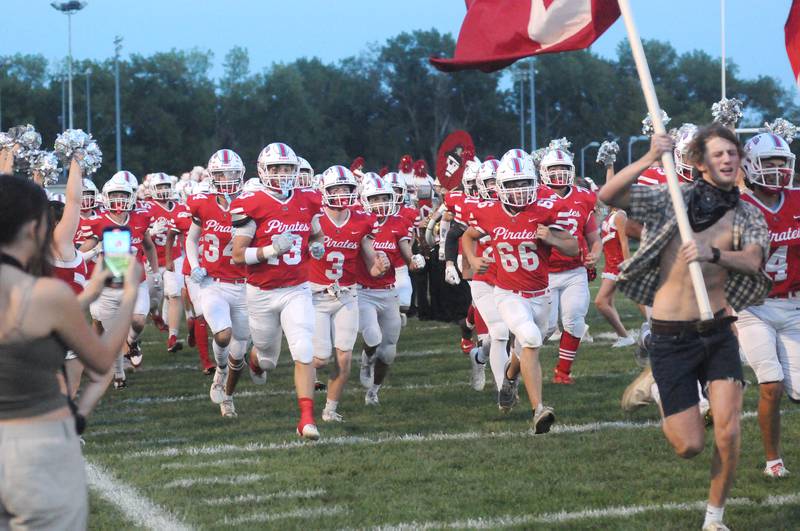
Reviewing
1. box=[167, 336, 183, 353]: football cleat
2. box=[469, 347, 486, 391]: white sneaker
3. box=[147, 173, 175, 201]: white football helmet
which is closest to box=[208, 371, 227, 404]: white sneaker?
box=[469, 347, 486, 391]: white sneaker

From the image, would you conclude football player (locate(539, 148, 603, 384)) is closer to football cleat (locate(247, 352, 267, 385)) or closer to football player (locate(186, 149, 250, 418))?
football cleat (locate(247, 352, 267, 385))

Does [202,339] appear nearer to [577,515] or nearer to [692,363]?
[577,515]

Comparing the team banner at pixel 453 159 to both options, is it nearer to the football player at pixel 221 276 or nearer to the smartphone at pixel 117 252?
the football player at pixel 221 276

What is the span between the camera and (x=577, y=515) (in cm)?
667

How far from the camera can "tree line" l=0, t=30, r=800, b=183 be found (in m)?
83.9

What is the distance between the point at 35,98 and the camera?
83.2 metres

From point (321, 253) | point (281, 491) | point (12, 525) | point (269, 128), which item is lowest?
point (281, 491)

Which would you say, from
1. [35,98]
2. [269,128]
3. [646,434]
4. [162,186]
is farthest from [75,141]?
A: [269,128]

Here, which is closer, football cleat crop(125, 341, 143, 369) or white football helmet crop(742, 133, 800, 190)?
white football helmet crop(742, 133, 800, 190)

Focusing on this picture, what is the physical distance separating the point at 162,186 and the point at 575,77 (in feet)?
261

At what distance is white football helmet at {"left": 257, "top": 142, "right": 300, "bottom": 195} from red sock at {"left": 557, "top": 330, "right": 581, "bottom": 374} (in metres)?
3.21

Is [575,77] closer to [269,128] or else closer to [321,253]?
[269,128]

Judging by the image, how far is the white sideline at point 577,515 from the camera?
Result: 6527 millimetres

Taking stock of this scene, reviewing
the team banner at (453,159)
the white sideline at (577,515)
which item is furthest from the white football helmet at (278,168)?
the team banner at (453,159)
